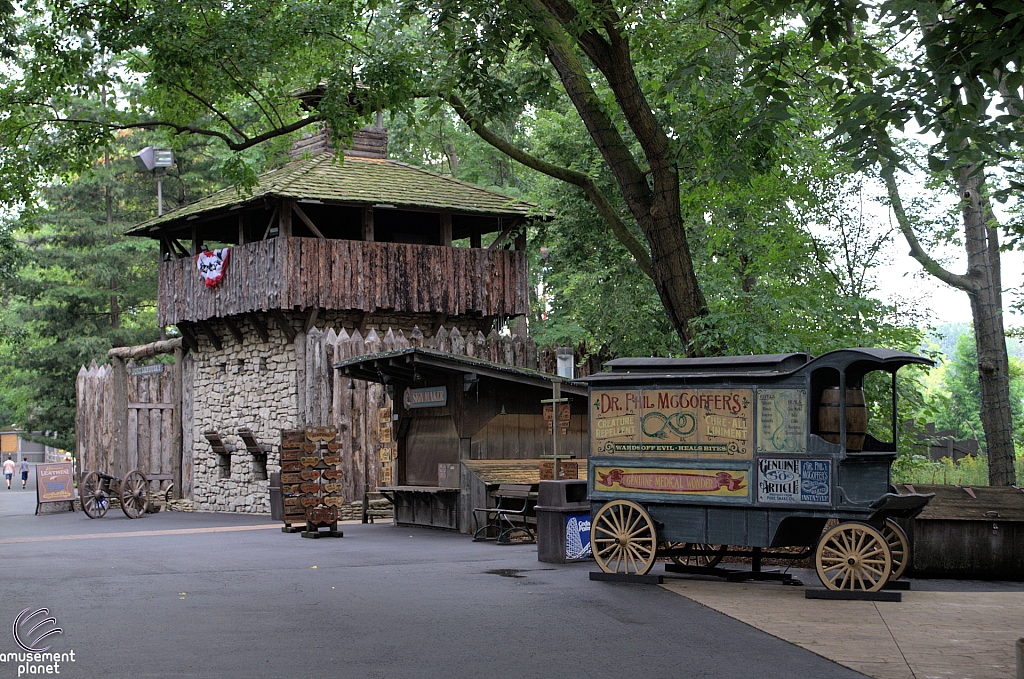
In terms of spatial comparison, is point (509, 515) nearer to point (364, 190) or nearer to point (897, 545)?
point (897, 545)

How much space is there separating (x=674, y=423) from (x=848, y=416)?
71.1 inches

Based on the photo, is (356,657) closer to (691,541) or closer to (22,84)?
(691,541)

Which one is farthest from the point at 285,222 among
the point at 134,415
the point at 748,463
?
the point at 748,463

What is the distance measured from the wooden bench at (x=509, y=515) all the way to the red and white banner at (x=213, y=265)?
11794 mm

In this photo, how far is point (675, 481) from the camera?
39.0 ft

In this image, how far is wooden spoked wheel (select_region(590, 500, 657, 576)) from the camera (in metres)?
12.0

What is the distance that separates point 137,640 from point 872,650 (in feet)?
17.9

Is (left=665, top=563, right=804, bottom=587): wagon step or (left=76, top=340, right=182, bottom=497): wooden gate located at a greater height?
(left=76, top=340, right=182, bottom=497): wooden gate

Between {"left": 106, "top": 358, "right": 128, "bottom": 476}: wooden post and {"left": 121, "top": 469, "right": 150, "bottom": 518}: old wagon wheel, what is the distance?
2.98 meters

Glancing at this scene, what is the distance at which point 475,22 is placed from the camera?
14.9m

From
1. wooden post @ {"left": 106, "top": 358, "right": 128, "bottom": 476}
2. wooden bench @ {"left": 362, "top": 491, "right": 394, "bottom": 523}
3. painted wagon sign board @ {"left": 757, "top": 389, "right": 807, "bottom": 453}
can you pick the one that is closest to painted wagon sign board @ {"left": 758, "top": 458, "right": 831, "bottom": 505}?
painted wagon sign board @ {"left": 757, "top": 389, "right": 807, "bottom": 453}

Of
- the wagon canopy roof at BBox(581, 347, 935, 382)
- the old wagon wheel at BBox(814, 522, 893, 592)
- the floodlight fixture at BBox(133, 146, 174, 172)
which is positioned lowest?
the old wagon wheel at BBox(814, 522, 893, 592)

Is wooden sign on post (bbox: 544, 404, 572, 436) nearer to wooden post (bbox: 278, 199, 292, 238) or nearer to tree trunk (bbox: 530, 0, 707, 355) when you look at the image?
tree trunk (bbox: 530, 0, 707, 355)

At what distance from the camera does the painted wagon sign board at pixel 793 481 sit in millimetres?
10938
